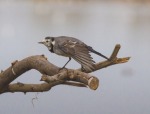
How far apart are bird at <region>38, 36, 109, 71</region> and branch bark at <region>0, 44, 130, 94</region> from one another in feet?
0.12

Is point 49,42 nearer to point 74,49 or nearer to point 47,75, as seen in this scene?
point 74,49

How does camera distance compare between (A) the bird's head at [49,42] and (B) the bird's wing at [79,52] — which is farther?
(A) the bird's head at [49,42]

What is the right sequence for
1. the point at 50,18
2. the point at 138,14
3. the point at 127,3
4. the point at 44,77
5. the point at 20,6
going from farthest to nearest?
the point at 127,3
the point at 20,6
the point at 138,14
the point at 50,18
the point at 44,77

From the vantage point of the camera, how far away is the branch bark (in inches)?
78.9

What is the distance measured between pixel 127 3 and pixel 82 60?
53.5 feet

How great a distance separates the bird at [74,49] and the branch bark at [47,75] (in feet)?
0.12

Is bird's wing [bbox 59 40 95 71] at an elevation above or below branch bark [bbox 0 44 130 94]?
above

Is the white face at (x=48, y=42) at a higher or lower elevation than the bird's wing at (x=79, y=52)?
lower

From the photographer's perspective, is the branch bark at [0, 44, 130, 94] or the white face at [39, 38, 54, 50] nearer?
the branch bark at [0, 44, 130, 94]

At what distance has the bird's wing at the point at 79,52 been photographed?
2086mm

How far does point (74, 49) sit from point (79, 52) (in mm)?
52

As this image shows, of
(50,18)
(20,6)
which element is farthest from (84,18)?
(20,6)

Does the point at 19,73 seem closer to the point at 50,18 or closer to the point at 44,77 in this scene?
the point at 44,77

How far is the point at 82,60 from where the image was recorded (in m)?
2.09
